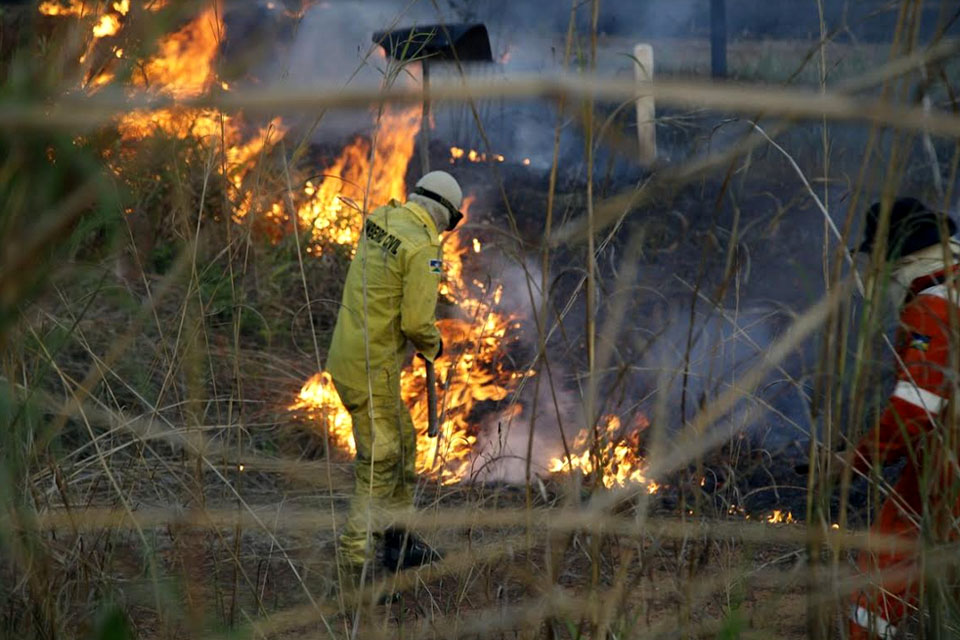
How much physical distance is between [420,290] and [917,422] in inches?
128

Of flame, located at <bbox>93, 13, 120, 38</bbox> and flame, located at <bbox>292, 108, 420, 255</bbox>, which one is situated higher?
flame, located at <bbox>292, 108, 420, 255</bbox>

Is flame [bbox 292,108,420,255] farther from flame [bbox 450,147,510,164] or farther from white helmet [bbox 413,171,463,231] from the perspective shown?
white helmet [bbox 413,171,463,231]

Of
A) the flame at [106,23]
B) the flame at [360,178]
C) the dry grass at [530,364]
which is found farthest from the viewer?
the flame at [360,178]

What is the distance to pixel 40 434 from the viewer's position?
158 cm

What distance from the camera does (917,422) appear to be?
242 cm

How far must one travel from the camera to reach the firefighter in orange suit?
1461 millimetres

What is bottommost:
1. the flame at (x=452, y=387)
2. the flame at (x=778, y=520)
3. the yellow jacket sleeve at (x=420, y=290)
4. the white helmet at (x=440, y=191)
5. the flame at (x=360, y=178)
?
the flame at (x=778, y=520)

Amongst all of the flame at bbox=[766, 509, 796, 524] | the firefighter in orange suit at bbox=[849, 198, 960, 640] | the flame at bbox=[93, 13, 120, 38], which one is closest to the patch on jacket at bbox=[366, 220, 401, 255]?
the flame at bbox=[766, 509, 796, 524]

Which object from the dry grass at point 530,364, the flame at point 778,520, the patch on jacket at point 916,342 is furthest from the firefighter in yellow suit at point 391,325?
the patch on jacket at point 916,342

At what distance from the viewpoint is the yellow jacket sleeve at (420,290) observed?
5.38 meters

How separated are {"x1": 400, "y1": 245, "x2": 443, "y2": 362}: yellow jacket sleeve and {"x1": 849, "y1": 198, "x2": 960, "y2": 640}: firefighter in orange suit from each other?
2.40 m

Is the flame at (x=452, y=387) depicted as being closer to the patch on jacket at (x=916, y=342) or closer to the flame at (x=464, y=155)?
the flame at (x=464, y=155)

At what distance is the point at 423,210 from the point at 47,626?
4151 mm

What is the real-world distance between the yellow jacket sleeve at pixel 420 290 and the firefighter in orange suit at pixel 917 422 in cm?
240
